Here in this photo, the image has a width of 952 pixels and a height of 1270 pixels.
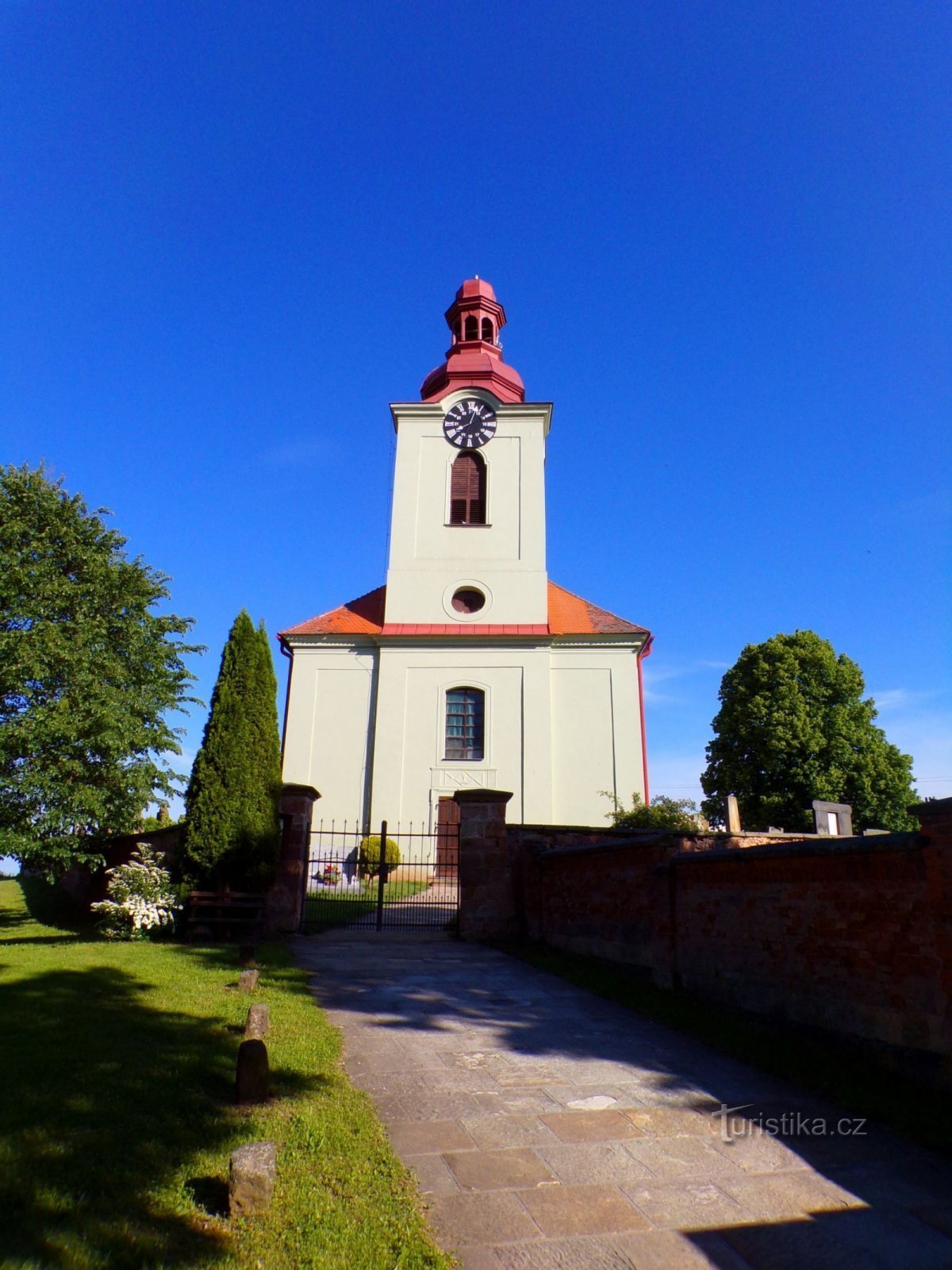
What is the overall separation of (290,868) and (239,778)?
5.95ft

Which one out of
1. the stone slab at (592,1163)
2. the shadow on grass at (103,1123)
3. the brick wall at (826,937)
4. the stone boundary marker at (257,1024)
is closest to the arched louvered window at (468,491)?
the brick wall at (826,937)

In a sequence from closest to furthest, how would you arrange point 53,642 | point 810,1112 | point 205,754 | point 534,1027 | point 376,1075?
1. point 810,1112
2. point 376,1075
3. point 534,1027
4. point 205,754
5. point 53,642

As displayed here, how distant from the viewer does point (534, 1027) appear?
6.50 metres

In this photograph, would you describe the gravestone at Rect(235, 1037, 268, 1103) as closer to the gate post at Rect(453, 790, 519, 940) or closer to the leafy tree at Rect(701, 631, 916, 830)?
the gate post at Rect(453, 790, 519, 940)

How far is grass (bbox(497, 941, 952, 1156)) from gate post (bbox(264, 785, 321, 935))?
5.21 m

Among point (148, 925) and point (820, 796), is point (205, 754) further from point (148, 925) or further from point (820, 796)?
point (820, 796)

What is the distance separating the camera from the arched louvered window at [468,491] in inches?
1015

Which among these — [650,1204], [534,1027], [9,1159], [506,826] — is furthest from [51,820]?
[650,1204]

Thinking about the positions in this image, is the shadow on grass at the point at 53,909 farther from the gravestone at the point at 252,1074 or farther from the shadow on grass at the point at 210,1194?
the shadow on grass at the point at 210,1194

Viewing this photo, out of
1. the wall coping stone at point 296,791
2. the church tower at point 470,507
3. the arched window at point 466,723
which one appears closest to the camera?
the wall coping stone at point 296,791

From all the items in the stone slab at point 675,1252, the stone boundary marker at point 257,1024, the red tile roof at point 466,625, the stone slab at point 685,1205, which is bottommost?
the stone slab at point 675,1252

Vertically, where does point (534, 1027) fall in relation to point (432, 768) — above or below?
below

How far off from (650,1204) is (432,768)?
19505 mm

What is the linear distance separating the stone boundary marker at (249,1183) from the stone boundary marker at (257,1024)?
2.40 metres
